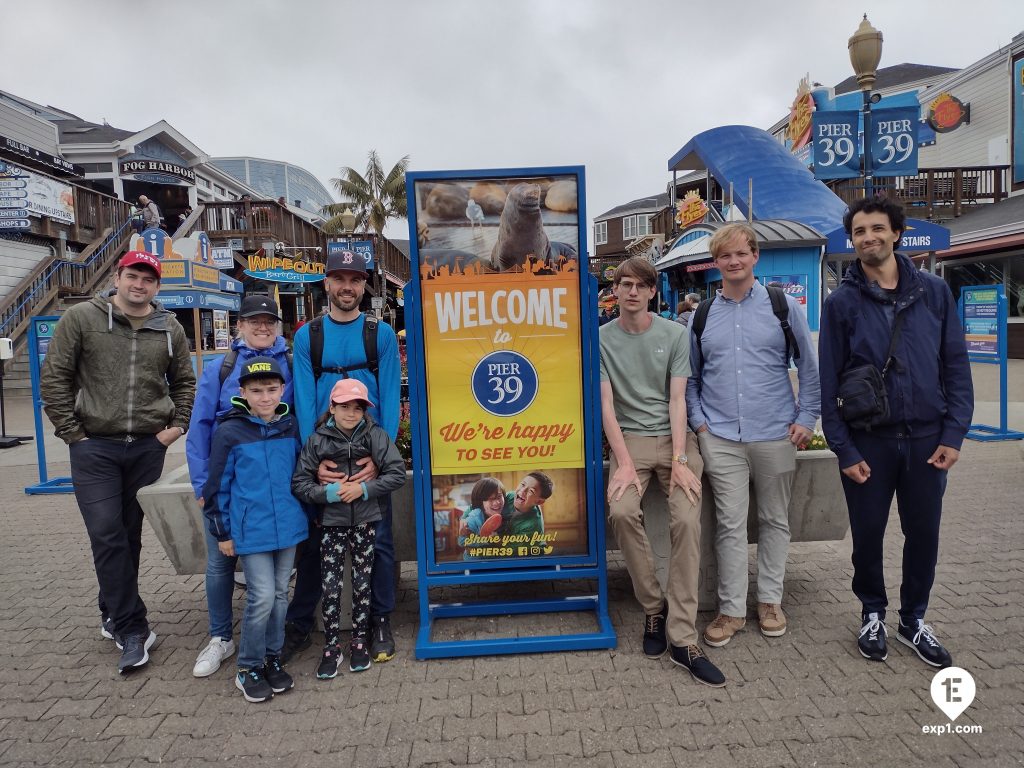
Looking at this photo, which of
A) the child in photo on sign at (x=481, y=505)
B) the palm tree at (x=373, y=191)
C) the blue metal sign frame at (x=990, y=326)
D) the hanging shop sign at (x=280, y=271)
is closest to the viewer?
the child in photo on sign at (x=481, y=505)

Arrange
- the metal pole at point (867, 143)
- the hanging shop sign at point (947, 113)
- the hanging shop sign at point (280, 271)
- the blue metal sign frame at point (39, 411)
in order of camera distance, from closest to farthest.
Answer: the metal pole at point (867, 143) < the blue metal sign frame at point (39, 411) < the hanging shop sign at point (280, 271) < the hanging shop sign at point (947, 113)

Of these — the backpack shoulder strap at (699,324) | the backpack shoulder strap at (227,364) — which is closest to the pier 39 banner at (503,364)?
the backpack shoulder strap at (699,324)

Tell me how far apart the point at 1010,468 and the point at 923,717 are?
5.20 m

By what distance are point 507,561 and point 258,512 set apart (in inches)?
49.5

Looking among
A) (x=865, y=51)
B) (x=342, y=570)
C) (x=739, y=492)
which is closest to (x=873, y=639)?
(x=739, y=492)

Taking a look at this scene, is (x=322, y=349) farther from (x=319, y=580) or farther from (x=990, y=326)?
(x=990, y=326)

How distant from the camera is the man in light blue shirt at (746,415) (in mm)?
3154

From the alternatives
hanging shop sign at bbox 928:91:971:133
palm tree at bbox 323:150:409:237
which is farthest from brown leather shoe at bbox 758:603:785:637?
palm tree at bbox 323:150:409:237

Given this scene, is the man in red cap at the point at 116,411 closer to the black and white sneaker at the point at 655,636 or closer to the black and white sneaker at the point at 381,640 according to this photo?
the black and white sneaker at the point at 381,640

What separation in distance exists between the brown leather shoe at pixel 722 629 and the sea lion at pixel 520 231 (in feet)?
6.69

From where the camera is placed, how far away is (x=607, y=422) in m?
3.19

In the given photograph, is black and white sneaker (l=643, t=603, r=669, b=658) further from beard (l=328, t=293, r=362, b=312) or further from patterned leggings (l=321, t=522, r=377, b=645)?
beard (l=328, t=293, r=362, b=312)

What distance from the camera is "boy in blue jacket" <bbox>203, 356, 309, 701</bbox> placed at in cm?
281

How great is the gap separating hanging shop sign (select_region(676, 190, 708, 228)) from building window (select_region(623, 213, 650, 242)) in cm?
2382
